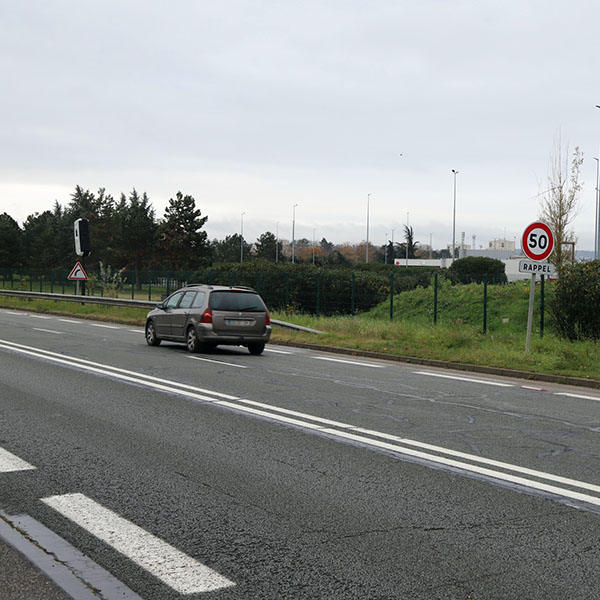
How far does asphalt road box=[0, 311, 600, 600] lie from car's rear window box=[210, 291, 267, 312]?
241 inches

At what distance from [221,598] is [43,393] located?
7476mm

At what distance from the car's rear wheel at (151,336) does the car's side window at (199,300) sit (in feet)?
5.33

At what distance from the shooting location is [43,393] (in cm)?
1060

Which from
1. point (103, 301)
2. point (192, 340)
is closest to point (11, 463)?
point (192, 340)

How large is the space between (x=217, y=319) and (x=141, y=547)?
1305 cm

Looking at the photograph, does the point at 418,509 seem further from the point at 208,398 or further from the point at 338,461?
the point at 208,398

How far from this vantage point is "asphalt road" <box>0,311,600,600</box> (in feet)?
13.5

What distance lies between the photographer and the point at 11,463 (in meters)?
6.49

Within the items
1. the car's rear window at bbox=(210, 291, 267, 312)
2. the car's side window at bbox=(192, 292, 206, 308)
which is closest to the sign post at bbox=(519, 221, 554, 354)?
the car's rear window at bbox=(210, 291, 267, 312)

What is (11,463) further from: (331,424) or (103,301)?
(103,301)

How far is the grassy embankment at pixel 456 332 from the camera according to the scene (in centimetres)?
1539

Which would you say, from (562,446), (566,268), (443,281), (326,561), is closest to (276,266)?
(443,281)

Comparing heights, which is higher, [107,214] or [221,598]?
[107,214]

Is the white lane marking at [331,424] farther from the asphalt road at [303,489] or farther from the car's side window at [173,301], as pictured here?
the car's side window at [173,301]
